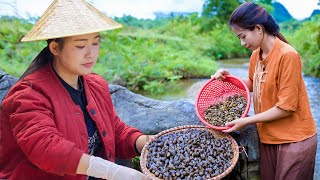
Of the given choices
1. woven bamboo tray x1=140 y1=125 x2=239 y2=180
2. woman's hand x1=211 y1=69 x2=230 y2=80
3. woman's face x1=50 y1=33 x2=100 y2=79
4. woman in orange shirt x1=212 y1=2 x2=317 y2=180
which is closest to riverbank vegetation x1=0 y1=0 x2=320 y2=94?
woman's hand x1=211 y1=69 x2=230 y2=80

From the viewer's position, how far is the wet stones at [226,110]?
2391 mm

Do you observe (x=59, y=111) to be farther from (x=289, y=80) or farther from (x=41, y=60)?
(x=289, y=80)

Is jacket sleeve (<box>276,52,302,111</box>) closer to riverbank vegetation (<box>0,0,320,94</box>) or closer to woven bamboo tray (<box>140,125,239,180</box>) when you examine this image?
woven bamboo tray (<box>140,125,239,180</box>)

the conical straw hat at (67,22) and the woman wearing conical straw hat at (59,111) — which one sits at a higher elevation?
the conical straw hat at (67,22)

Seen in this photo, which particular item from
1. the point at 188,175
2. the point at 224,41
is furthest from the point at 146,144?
the point at 224,41

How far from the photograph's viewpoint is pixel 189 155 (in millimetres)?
2174

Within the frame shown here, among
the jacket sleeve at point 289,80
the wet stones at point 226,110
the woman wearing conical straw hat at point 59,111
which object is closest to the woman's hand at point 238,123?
the wet stones at point 226,110

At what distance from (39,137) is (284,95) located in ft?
Answer: 4.36

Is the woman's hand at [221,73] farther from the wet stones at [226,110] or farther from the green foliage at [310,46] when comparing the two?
the green foliage at [310,46]

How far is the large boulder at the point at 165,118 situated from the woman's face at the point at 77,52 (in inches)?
42.2

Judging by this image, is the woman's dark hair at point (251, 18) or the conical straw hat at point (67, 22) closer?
the conical straw hat at point (67, 22)

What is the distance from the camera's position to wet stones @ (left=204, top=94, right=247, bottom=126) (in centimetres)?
239

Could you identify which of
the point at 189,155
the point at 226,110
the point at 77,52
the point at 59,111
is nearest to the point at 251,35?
the point at 226,110

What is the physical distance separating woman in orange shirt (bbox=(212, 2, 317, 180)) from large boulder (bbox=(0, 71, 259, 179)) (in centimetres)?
25
